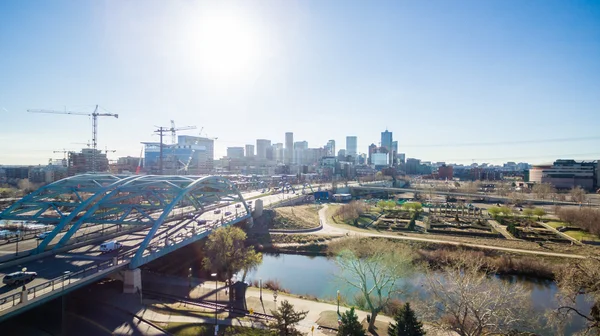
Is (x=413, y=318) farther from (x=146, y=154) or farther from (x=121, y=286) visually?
(x=146, y=154)

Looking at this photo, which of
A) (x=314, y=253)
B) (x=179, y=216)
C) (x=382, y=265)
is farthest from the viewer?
(x=179, y=216)

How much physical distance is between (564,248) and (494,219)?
17465 millimetres

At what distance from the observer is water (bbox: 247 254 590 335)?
26156 mm

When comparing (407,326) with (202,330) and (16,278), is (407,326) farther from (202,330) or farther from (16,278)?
(16,278)

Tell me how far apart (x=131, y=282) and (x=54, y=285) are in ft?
18.2

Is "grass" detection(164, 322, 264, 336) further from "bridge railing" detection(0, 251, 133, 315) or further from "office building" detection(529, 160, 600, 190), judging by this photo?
"office building" detection(529, 160, 600, 190)

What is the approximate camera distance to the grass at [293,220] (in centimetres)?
4941

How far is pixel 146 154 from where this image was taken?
162 metres

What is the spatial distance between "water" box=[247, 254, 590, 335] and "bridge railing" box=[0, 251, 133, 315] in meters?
12.3

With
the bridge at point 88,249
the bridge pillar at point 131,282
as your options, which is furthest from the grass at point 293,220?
the bridge pillar at point 131,282

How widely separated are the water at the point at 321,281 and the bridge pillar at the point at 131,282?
10.1m

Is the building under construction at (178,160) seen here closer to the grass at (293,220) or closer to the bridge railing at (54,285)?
the grass at (293,220)

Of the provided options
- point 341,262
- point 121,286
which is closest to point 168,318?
point 121,286

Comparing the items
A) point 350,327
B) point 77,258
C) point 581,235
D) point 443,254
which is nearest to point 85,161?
point 77,258
